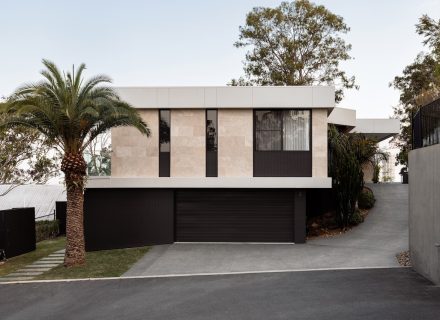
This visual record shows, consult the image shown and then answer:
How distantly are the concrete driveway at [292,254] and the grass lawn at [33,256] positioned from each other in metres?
4.78

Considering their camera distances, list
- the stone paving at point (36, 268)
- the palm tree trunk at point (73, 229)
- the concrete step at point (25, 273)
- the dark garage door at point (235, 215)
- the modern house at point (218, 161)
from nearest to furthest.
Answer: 1. the stone paving at point (36, 268)
2. the concrete step at point (25, 273)
3. the palm tree trunk at point (73, 229)
4. the modern house at point (218, 161)
5. the dark garage door at point (235, 215)

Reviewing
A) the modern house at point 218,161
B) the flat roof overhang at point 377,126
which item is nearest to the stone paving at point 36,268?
the modern house at point 218,161

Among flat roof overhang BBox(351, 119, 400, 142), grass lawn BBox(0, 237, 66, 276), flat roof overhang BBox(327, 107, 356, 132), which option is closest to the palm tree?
grass lawn BBox(0, 237, 66, 276)

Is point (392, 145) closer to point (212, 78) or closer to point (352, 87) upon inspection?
point (352, 87)

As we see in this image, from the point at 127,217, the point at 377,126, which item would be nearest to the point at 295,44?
the point at 377,126

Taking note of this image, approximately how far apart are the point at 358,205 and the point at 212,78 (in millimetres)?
14460

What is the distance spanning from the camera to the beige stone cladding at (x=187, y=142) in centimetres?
1911

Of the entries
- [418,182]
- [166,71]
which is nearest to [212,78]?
[166,71]

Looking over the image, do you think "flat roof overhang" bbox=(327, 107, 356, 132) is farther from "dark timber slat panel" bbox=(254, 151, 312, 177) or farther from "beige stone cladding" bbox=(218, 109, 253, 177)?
"beige stone cladding" bbox=(218, 109, 253, 177)

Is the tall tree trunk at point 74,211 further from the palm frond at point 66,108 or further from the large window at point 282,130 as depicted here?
the large window at point 282,130

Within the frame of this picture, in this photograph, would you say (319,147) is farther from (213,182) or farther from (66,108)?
(66,108)

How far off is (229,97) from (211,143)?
2207mm

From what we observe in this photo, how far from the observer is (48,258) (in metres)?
17.9

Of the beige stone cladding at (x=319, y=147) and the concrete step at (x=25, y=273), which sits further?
the beige stone cladding at (x=319, y=147)
